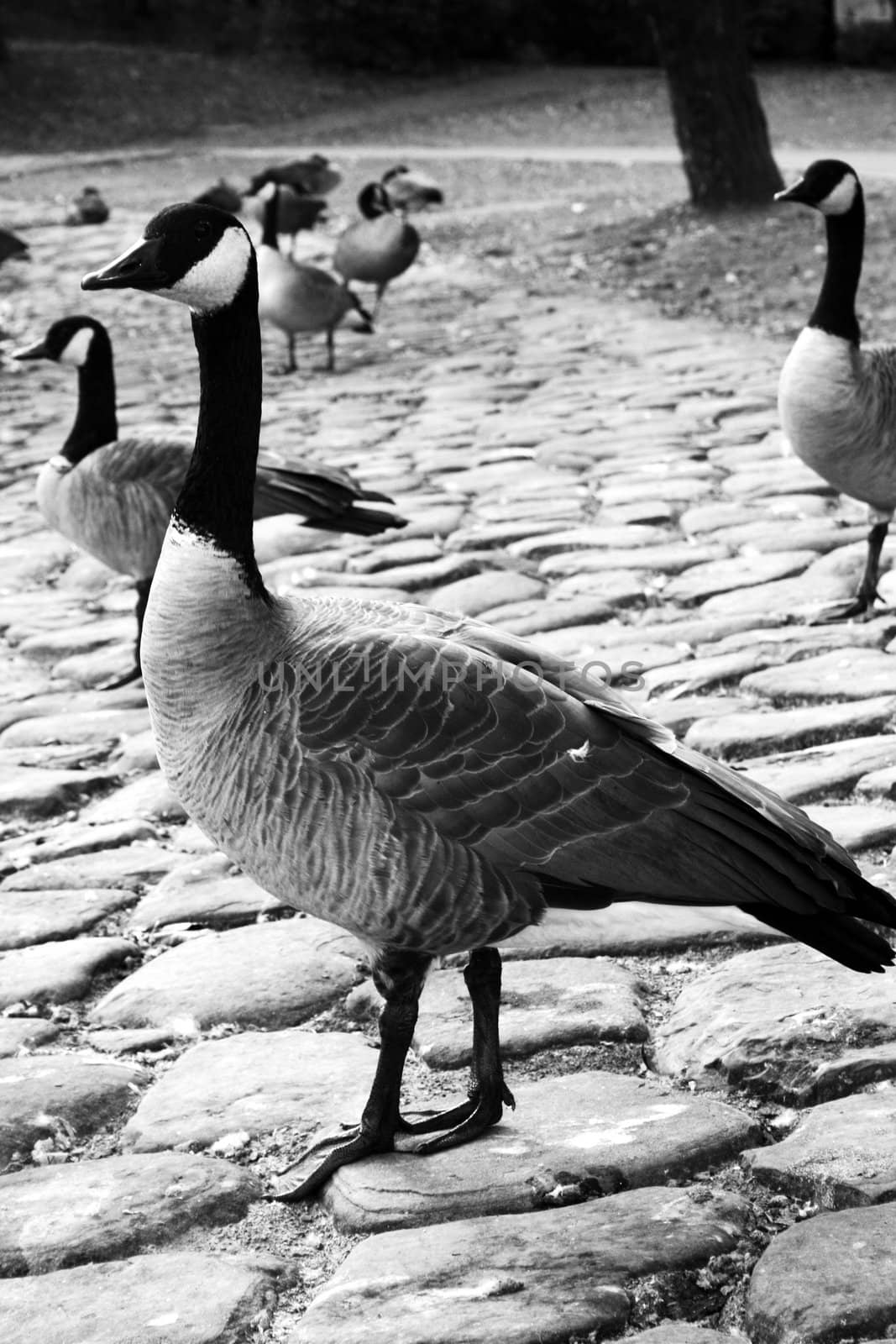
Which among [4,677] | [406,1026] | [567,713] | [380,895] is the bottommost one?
[4,677]

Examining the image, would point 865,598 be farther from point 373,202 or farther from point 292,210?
point 292,210

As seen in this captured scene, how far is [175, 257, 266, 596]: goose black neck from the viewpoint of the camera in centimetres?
325

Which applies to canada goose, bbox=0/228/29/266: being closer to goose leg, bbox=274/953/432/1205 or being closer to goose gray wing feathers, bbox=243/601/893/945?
goose gray wing feathers, bbox=243/601/893/945

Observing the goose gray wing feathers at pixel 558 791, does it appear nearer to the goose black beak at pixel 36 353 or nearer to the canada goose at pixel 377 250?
the goose black beak at pixel 36 353

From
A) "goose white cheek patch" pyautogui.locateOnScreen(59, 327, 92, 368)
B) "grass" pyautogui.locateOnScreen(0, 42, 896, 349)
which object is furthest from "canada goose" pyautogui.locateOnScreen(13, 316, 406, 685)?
"grass" pyautogui.locateOnScreen(0, 42, 896, 349)

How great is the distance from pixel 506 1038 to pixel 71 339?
14.9 ft

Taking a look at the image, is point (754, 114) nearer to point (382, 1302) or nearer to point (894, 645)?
point (894, 645)

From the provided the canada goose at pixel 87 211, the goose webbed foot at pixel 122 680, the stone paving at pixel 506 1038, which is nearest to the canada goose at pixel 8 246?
the canada goose at pixel 87 211

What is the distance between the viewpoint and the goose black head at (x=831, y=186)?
6.52 m

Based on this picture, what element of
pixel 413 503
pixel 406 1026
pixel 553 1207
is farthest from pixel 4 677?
pixel 553 1207

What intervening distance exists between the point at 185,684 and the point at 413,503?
178 inches

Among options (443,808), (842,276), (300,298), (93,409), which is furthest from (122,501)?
(300,298)

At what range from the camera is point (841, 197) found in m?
6.56

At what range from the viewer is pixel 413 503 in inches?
295
